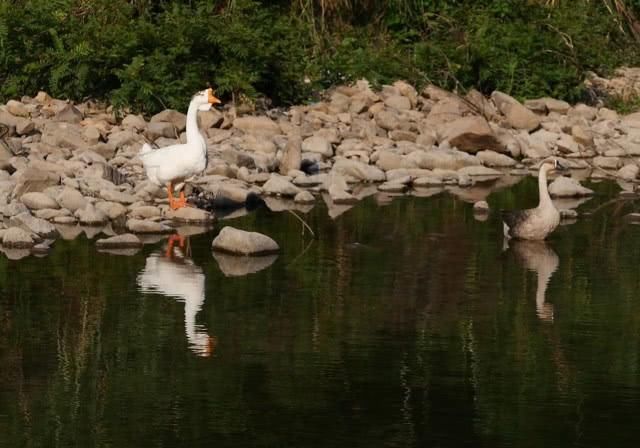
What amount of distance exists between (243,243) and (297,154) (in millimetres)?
4681

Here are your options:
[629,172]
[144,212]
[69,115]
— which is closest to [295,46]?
[69,115]

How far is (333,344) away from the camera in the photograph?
10969mm

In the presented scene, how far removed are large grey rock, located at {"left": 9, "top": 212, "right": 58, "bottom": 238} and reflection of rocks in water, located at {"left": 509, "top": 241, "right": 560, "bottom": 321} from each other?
13.5 ft

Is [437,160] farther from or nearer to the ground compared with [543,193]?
farther from the ground

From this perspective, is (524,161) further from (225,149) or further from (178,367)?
(178,367)

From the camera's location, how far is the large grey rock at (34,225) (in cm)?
1471

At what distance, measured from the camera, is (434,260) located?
14.1 metres

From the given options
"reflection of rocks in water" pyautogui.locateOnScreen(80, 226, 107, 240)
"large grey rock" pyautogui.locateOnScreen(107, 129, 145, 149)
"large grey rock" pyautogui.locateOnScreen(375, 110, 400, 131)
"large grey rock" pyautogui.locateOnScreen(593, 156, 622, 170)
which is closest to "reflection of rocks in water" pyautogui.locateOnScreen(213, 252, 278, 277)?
"reflection of rocks in water" pyautogui.locateOnScreen(80, 226, 107, 240)

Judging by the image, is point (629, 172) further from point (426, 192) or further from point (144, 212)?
point (144, 212)

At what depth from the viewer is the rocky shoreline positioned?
51.6ft

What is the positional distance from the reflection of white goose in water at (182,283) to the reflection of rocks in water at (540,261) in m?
2.52

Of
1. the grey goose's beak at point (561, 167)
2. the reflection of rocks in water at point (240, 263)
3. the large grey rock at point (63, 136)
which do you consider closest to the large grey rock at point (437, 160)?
the grey goose's beak at point (561, 167)

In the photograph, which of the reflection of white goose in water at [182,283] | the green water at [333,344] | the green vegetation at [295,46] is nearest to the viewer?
the green water at [333,344]

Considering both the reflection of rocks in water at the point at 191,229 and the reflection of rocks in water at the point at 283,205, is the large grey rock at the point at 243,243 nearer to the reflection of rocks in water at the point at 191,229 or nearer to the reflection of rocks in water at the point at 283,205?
the reflection of rocks in water at the point at 191,229
